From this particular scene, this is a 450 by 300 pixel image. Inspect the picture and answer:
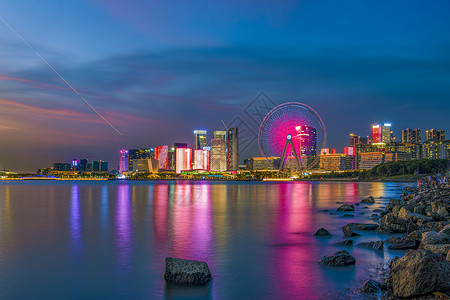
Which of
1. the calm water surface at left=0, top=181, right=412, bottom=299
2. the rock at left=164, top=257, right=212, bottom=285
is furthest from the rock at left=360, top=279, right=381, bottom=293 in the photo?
the rock at left=164, top=257, right=212, bottom=285

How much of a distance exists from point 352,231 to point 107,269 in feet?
41.3

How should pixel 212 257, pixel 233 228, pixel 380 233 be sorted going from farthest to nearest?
pixel 233 228 → pixel 380 233 → pixel 212 257

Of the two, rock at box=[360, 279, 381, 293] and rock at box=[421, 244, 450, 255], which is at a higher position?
rock at box=[421, 244, 450, 255]

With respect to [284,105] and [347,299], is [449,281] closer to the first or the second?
[347,299]

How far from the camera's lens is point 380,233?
2134 centimetres

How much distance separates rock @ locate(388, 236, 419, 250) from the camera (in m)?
16.0

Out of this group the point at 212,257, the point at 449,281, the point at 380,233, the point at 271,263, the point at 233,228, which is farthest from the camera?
the point at 233,228

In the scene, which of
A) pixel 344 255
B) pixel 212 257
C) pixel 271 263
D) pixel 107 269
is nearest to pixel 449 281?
pixel 344 255

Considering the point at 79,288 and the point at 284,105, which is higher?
the point at 284,105

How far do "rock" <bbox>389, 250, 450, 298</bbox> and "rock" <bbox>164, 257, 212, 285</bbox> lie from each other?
5.34 metres

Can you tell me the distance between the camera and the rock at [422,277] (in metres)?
9.68

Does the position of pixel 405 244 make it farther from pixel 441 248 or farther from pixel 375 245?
pixel 441 248

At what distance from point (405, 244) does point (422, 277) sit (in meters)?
6.95

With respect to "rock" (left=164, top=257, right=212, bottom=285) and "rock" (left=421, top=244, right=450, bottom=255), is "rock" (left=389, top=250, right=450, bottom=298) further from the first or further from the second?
"rock" (left=164, top=257, right=212, bottom=285)
